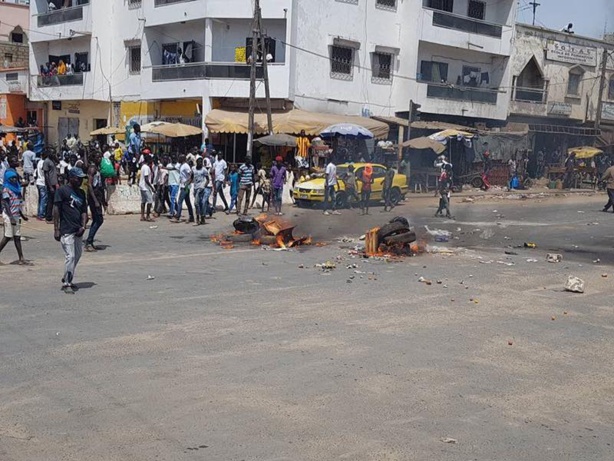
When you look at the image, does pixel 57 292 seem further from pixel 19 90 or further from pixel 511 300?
pixel 19 90

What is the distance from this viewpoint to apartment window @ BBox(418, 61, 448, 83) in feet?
112

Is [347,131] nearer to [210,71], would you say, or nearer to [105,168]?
[210,71]

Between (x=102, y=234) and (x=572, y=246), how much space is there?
10493 mm

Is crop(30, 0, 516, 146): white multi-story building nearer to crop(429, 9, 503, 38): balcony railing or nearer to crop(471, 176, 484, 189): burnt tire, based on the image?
crop(429, 9, 503, 38): balcony railing

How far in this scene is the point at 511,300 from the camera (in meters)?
10.1

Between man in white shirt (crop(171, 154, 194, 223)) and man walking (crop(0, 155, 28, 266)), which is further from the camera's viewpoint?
man in white shirt (crop(171, 154, 194, 223))

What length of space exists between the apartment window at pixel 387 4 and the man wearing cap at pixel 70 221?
24901 millimetres

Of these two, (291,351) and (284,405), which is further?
(291,351)

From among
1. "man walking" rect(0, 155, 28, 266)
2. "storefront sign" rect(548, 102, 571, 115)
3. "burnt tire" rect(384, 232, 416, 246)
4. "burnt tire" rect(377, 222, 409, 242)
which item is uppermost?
"storefront sign" rect(548, 102, 571, 115)

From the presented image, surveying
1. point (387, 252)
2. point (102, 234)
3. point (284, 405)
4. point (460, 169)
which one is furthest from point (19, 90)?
point (284, 405)

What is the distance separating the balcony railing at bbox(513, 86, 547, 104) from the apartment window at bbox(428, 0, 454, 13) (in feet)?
21.0

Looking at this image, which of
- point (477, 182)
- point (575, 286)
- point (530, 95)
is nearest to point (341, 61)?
point (477, 182)

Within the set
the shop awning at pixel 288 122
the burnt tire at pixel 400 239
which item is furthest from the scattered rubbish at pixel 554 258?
the shop awning at pixel 288 122

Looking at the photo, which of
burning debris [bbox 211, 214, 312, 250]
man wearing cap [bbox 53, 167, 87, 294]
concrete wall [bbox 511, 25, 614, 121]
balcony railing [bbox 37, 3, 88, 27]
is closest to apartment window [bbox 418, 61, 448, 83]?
concrete wall [bbox 511, 25, 614, 121]
